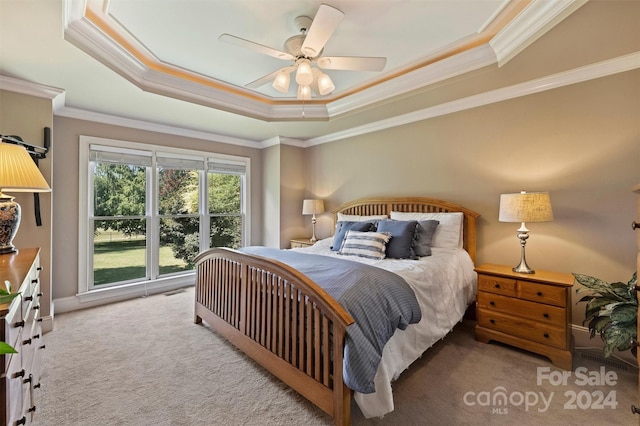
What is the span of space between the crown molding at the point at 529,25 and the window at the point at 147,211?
4051 millimetres

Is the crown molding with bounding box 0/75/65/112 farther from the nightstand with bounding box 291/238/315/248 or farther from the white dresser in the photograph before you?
the nightstand with bounding box 291/238/315/248

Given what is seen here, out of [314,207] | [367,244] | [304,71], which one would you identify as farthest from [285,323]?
[314,207]

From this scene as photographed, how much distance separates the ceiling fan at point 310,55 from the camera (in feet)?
5.94

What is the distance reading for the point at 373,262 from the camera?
260 centimetres

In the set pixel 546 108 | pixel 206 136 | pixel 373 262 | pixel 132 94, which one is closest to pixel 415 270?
pixel 373 262

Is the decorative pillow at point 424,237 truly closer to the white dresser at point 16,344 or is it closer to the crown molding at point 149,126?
the white dresser at point 16,344

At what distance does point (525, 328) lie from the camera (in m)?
2.37

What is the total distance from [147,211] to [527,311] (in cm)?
476

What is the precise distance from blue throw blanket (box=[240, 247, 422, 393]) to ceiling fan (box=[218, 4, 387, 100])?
1.53m

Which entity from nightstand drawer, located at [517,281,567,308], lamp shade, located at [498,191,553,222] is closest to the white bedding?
nightstand drawer, located at [517,281,567,308]

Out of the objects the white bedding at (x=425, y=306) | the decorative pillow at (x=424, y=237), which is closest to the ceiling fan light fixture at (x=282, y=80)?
the white bedding at (x=425, y=306)

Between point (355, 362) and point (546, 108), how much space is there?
300 cm

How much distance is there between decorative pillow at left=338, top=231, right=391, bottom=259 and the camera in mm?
2795

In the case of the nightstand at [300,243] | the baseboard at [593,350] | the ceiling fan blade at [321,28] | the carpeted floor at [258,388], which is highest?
the ceiling fan blade at [321,28]
